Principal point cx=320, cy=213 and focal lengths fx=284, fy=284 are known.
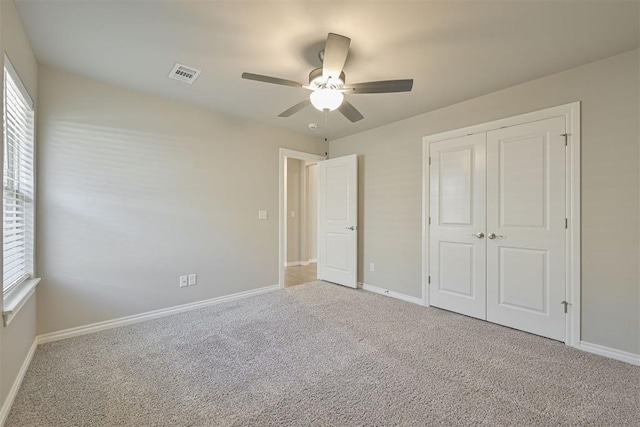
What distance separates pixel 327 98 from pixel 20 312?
260cm

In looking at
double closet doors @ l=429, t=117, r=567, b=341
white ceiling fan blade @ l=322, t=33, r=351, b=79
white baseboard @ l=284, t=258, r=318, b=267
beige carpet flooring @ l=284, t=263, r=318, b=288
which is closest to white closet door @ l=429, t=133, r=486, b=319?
double closet doors @ l=429, t=117, r=567, b=341

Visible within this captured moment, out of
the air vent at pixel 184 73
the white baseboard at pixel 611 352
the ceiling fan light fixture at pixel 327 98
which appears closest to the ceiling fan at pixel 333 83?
the ceiling fan light fixture at pixel 327 98

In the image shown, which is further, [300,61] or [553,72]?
[553,72]

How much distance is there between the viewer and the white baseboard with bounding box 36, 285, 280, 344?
8.27ft

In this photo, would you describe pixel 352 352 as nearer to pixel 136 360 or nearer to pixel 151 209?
pixel 136 360

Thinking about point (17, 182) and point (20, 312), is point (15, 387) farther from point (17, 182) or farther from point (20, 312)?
point (17, 182)

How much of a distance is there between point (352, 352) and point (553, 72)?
2.98 m

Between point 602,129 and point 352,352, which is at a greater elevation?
point 602,129

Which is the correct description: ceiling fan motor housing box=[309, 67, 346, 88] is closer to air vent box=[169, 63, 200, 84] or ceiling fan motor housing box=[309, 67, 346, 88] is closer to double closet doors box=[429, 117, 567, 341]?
air vent box=[169, 63, 200, 84]

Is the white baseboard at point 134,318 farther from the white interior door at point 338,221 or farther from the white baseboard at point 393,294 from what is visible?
the white baseboard at point 393,294

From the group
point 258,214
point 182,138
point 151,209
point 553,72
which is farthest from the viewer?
point 258,214

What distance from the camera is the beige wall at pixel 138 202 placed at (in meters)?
2.52

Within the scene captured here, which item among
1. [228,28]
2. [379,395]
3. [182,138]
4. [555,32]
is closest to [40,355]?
[182,138]

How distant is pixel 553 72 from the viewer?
2.50 meters
